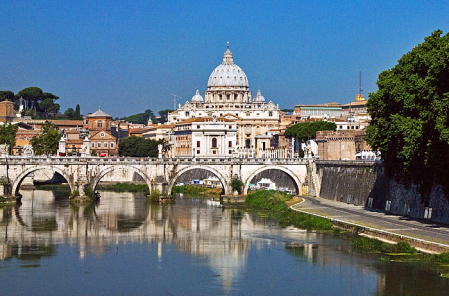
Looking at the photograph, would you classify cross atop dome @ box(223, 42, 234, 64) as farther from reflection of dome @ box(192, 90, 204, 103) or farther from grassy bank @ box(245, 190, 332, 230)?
grassy bank @ box(245, 190, 332, 230)

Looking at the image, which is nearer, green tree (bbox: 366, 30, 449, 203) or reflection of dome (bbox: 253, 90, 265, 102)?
green tree (bbox: 366, 30, 449, 203)

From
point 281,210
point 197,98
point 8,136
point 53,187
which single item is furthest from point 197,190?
point 197,98

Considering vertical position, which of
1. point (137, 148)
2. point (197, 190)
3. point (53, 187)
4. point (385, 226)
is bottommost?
point (385, 226)

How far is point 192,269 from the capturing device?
3428cm

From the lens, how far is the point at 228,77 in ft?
532

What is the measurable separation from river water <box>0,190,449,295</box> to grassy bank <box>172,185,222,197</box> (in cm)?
1970

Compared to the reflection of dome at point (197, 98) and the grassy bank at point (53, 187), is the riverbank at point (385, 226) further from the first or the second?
the reflection of dome at point (197, 98)

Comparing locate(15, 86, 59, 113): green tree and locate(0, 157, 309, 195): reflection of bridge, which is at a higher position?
locate(15, 86, 59, 113): green tree

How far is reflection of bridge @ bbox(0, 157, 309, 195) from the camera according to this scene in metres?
61.5

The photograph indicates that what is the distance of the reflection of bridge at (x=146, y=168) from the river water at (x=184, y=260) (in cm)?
889

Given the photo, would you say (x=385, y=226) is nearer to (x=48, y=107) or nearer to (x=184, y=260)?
(x=184, y=260)

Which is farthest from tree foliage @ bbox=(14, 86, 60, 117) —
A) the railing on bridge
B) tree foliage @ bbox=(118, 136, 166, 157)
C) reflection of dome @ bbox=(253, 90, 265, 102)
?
the railing on bridge

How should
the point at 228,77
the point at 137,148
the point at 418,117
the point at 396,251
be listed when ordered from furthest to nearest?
the point at 228,77 < the point at 137,148 < the point at 418,117 < the point at 396,251

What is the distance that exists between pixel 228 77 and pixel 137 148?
55817 millimetres
